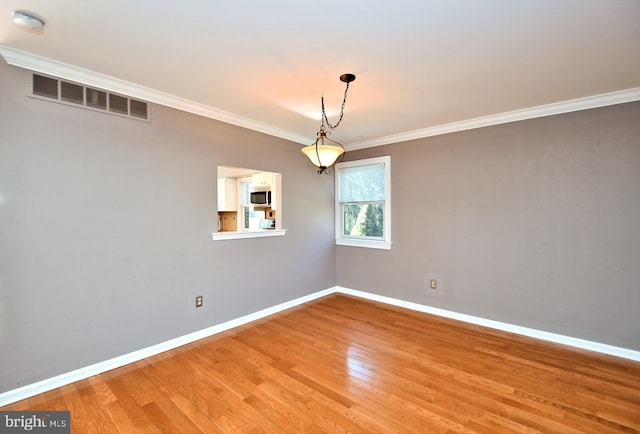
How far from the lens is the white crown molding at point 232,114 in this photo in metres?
2.17

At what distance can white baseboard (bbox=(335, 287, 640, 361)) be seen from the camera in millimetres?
2805

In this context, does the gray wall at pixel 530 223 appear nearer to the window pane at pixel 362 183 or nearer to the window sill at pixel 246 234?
the window pane at pixel 362 183

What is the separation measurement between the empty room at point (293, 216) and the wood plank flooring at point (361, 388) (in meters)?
0.02

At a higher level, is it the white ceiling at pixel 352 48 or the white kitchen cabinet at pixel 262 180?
the white ceiling at pixel 352 48

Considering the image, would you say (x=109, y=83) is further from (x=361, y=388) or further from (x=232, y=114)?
(x=361, y=388)

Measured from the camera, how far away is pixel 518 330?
131 inches

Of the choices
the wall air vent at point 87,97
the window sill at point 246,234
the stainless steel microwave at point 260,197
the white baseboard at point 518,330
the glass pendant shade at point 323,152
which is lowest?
the white baseboard at point 518,330

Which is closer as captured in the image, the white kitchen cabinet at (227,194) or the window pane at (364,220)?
the window pane at (364,220)

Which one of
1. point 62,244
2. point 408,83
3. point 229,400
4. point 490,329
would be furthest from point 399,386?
point 62,244

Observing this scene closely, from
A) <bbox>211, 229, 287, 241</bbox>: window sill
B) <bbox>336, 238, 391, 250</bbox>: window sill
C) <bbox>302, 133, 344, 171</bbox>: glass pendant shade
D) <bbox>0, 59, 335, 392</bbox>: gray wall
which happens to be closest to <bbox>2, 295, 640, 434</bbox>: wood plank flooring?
<bbox>0, 59, 335, 392</bbox>: gray wall

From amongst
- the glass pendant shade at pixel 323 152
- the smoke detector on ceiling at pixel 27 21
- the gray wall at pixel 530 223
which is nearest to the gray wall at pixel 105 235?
the smoke detector on ceiling at pixel 27 21

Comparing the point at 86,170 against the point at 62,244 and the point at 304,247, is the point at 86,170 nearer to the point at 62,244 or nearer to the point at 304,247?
the point at 62,244

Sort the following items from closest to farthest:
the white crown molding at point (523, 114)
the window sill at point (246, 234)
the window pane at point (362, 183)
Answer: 1. the white crown molding at point (523, 114)
2. the window sill at point (246, 234)
3. the window pane at point (362, 183)

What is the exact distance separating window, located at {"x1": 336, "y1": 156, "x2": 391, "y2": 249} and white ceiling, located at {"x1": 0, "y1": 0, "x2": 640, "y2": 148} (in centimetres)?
155
